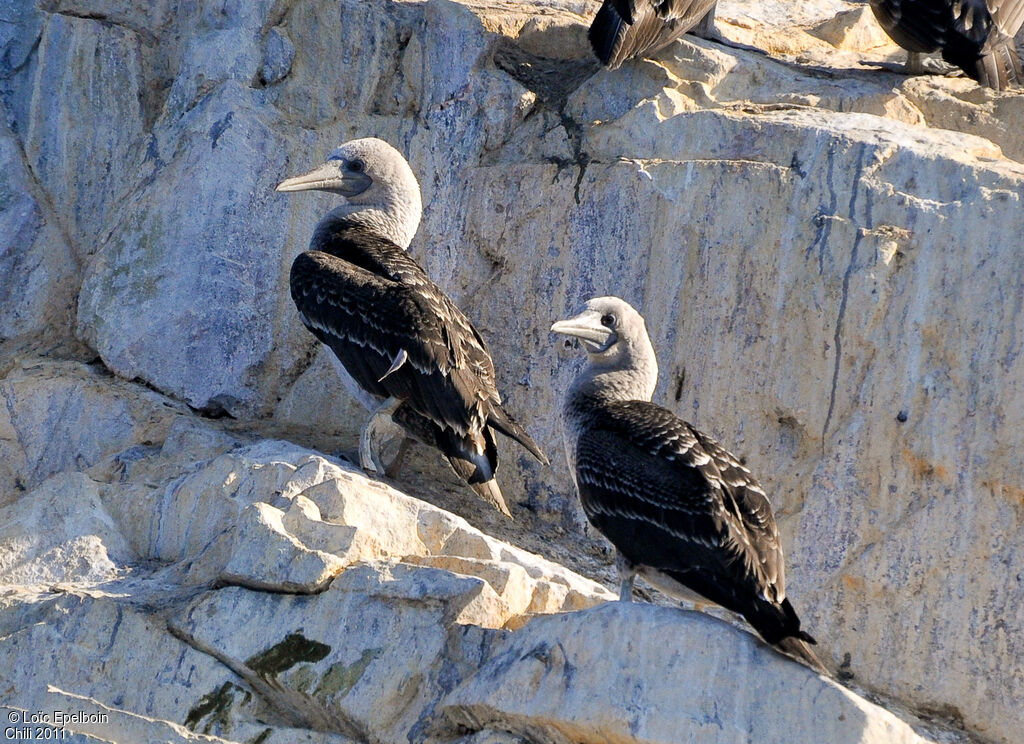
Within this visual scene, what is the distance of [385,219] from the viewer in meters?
9.67

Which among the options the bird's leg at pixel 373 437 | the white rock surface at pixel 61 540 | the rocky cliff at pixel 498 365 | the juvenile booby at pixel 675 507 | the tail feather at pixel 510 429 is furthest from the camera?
the bird's leg at pixel 373 437

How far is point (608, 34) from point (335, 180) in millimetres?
1906

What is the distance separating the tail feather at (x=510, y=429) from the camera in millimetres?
8422

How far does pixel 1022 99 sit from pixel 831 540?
3223 mm

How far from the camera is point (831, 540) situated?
8594mm

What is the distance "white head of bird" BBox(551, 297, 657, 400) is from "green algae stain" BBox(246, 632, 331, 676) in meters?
1.86

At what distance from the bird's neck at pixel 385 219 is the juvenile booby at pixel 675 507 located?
2300 millimetres

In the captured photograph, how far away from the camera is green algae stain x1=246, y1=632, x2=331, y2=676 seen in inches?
270

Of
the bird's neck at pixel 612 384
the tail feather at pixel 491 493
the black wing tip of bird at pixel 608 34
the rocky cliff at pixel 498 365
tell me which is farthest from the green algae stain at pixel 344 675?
the black wing tip of bird at pixel 608 34

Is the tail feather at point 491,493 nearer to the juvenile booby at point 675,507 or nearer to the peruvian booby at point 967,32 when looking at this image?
the juvenile booby at point 675,507

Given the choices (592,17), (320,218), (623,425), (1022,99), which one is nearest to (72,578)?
(623,425)

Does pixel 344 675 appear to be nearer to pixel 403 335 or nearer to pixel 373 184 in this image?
pixel 403 335

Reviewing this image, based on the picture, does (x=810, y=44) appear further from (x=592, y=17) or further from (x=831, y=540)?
(x=831, y=540)

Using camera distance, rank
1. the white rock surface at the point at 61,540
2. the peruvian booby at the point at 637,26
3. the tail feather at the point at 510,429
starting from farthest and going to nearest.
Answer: the peruvian booby at the point at 637,26 → the tail feather at the point at 510,429 → the white rock surface at the point at 61,540
